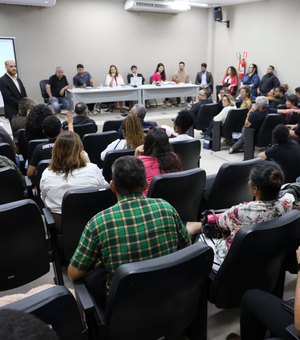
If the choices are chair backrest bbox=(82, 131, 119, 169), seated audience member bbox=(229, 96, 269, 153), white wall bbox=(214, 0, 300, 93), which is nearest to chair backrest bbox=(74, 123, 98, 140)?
chair backrest bbox=(82, 131, 119, 169)

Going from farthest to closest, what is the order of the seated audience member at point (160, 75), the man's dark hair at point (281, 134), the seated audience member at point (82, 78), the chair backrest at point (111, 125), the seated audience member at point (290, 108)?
the seated audience member at point (160, 75)
the seated audience member at point (82, 78)
the seated audience member at point (290, 108)
the chair backrest at point (111, 125)
the man's dark hair at point (281, 134)

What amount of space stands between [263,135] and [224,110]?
899mm

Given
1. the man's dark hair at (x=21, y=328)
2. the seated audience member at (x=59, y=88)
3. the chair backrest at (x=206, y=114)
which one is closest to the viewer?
the man's dark hair at (x=21, y=328)

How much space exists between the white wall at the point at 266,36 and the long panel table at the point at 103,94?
3721 mm

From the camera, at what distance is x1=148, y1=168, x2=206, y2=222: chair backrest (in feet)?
6.82

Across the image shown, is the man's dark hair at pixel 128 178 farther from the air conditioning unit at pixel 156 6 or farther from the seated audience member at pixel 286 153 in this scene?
the air conditioning unit at pixel 156 6

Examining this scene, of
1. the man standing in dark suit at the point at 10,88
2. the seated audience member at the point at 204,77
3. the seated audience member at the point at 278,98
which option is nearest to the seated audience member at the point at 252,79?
the seated audience member at the point at 204,77

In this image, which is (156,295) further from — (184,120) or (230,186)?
(184,120)

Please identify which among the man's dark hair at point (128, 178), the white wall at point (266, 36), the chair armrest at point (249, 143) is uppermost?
the white wall at point (266, 36)

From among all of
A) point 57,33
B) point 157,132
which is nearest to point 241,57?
point 57,33

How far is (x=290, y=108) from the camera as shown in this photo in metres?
5.38

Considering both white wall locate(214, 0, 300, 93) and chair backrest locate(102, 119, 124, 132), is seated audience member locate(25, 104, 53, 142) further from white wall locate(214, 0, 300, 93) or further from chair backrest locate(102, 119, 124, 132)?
white wall locate(214, 0, 300, 93)

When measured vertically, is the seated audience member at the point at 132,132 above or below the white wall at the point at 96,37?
below

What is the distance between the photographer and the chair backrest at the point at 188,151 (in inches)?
127
